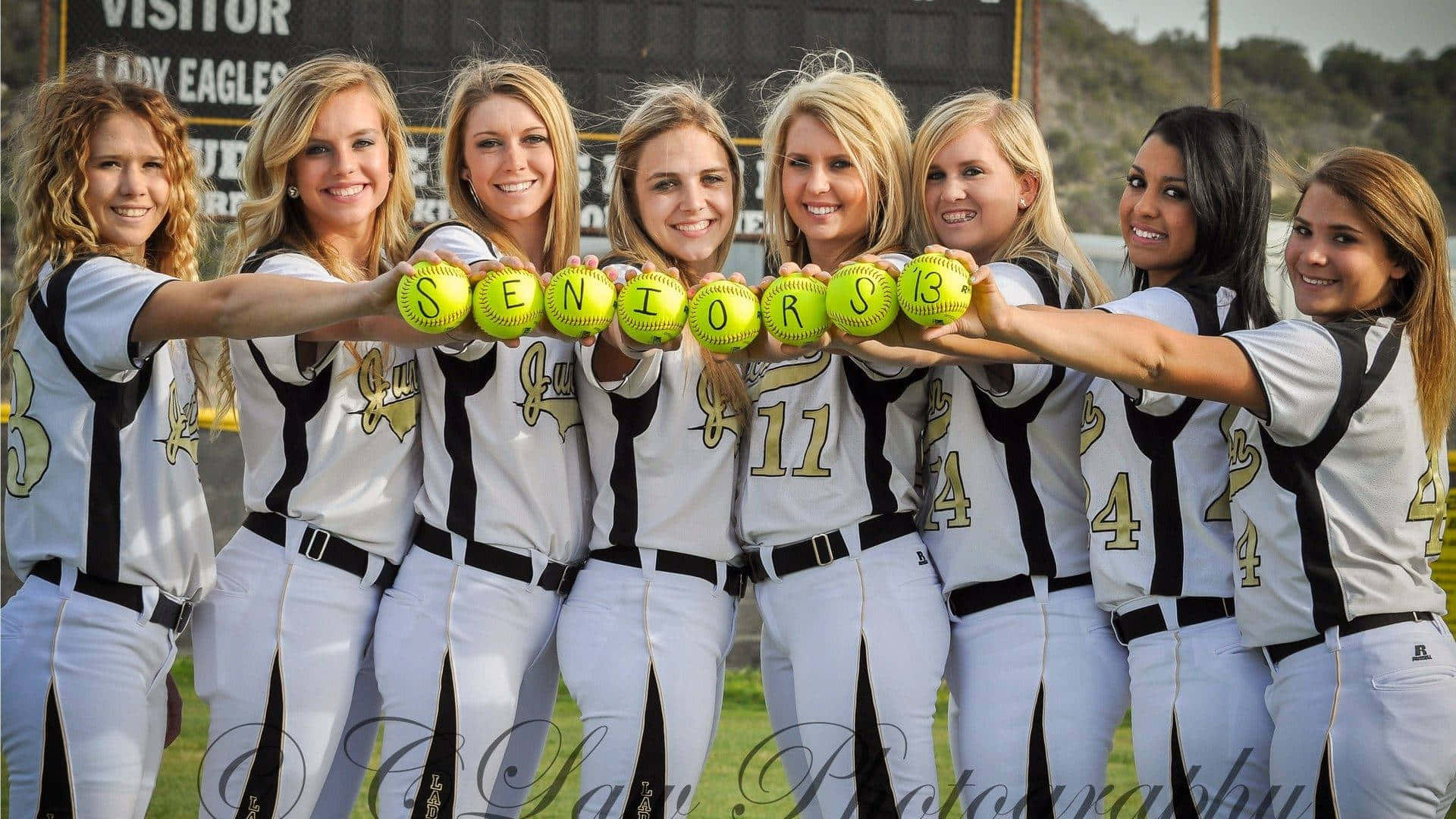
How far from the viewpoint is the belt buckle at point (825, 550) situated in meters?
3.07

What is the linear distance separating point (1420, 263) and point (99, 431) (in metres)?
2.96

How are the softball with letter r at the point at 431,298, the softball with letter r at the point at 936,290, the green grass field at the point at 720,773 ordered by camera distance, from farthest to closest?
the green grass field at the point at 720,773 < the softball with letter r at the point at 431,298 < the softball with letter r at the point at 936,290

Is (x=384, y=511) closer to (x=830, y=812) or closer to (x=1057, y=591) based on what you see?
(x=830, y=812)

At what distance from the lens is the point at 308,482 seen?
3.11 meters

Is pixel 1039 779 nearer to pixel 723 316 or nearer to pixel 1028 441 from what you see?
pixel 1028 441

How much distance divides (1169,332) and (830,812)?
4.39 ft

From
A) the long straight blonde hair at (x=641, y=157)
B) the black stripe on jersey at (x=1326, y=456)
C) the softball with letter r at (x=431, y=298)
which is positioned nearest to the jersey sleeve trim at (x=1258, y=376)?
the black stripe on jersey at (x=1326, y=456)

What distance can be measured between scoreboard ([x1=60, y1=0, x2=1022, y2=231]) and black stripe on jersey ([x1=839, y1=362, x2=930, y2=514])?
3.95 meters

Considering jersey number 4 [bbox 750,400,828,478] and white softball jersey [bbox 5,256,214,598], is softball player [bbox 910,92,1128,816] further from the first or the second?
white softball jersey [bbox 5,256,214,598]

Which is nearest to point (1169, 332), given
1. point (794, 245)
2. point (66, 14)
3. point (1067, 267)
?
point (1067, 267)

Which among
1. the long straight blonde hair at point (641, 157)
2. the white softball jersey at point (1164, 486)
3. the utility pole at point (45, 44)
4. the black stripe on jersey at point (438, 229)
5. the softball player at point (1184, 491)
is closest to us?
the softball player at point (1184, 491)

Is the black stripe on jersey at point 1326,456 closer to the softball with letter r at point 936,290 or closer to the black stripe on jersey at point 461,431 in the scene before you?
the softball with letter r at point 936,290

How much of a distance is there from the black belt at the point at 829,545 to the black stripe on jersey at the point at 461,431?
0.72 metres

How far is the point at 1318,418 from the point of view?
103 inches
